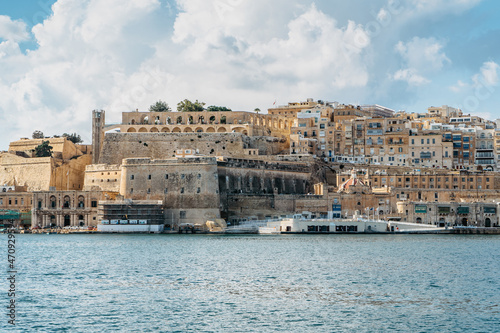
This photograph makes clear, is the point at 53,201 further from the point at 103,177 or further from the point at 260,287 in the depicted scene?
the point at 260,287

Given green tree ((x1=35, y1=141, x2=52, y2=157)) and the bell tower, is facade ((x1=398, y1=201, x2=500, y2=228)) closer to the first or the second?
the bell tower

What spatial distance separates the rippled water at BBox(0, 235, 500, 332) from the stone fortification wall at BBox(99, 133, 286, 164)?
83.7 ft

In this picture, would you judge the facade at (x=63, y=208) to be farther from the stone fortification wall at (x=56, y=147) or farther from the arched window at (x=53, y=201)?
the stone fortification wall at (x=56, y=147)

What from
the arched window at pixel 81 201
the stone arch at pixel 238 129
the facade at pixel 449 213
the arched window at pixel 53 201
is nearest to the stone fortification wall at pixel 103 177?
the arched window at pixel 81 201

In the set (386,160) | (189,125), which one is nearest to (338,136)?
(386,160)

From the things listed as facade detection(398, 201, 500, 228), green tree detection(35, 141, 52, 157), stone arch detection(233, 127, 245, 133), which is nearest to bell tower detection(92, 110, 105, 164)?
green tree detection(35, 141, 52, 157)

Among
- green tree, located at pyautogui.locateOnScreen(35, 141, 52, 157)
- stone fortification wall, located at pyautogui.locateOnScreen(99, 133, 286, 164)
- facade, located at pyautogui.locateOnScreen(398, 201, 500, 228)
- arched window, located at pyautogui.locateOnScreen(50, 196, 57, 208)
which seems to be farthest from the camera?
green tree, located at pyautogui.locateOnScreen(35, 141, 52, 157)

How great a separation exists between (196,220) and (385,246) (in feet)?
59.4

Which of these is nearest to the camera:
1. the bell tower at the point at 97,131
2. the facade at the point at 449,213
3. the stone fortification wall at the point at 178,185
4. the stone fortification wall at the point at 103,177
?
the stone fortification wall at the point at 178,185

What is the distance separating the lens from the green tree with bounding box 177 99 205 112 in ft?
282

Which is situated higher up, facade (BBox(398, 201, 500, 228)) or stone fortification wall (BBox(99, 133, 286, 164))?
stone fortification wall (BBox(99, 133, 286, 164))

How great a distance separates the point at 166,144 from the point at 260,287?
46.4 meters

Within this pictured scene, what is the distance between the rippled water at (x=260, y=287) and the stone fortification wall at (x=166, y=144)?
2550cm

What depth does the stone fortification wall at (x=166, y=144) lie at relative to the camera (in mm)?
74438
